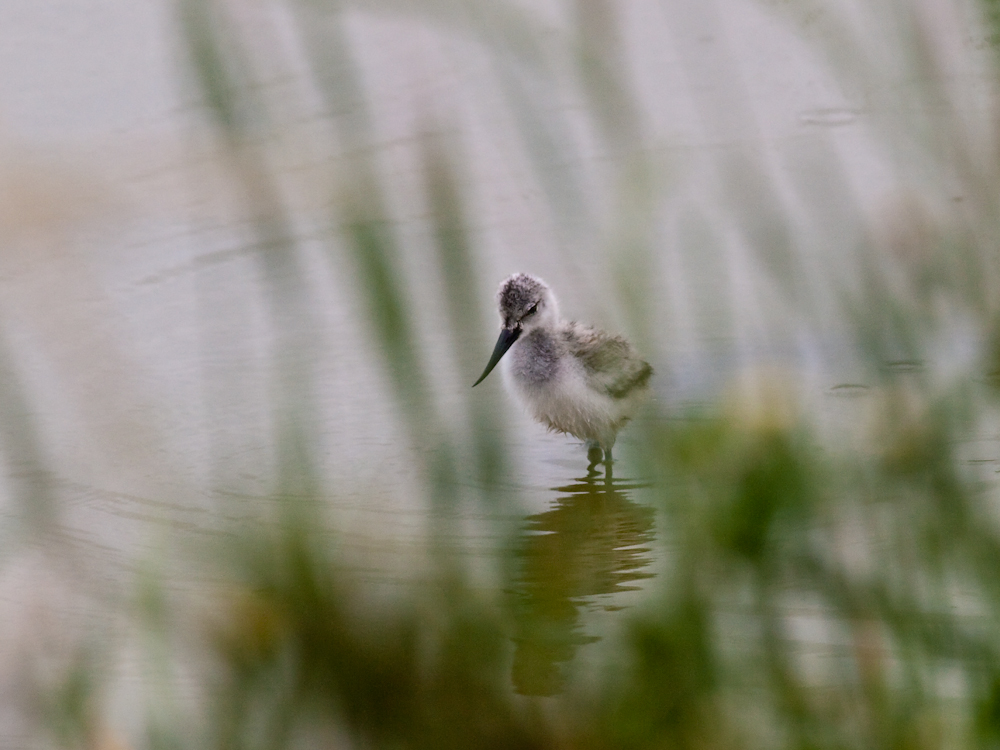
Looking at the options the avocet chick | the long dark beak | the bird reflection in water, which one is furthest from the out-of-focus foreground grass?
the long dark beak

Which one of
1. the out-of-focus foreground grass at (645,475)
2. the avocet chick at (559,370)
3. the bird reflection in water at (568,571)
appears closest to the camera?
the out-of-focus foreground grass at (645,475)

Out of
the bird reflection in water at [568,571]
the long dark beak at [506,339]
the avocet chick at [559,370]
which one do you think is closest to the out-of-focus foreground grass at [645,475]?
the bird reflection in water at [568,571]

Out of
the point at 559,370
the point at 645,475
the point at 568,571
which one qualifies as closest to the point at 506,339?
the point at 559,370

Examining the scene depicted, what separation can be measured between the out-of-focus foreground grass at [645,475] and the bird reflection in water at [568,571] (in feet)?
0.23

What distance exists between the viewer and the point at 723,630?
7.59ft

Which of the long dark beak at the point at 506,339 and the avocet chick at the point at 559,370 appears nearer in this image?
the avocet chick at the point at 559,370

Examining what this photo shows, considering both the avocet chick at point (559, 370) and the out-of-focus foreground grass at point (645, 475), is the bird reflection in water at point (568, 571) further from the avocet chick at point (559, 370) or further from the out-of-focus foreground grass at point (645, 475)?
the avocet chick at point (559, 370)

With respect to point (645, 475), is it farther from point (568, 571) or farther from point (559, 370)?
point (559, 370)

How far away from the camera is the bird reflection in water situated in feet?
7.19

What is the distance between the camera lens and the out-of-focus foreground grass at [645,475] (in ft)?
6.44

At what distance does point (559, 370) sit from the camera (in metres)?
5.64

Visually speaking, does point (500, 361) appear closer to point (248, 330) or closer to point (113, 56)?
point (248, 330)

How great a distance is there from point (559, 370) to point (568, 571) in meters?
3.01

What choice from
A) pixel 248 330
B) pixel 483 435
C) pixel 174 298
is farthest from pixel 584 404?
pixel 483 435
